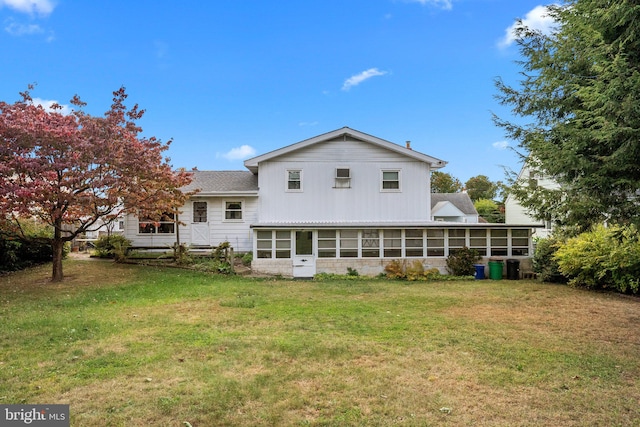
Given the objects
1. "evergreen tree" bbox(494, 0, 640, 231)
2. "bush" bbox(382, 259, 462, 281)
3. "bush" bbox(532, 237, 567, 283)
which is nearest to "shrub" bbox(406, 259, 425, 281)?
"bush" bbox(382, 259, 462, 281)

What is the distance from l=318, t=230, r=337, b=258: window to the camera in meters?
14.4

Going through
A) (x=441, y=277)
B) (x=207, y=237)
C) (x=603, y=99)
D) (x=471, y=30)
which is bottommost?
(x=441, y=277)

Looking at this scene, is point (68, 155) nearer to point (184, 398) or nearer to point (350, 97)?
point (184, 398)

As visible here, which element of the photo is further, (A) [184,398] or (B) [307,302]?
(B) [307,302]

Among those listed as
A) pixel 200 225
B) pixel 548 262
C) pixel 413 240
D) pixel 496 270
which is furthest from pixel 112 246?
pixel 548 262

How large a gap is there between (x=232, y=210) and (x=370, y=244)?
723 cm

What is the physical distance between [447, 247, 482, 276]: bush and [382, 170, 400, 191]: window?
4.62 meters

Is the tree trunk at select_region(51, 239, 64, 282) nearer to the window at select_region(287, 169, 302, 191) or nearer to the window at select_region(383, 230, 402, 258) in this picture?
the window at select_region(287, 169, 302, 191)

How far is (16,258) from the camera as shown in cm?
1390

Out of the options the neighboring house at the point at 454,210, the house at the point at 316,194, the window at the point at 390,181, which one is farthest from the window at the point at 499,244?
the neighboring house at the point at 454,210

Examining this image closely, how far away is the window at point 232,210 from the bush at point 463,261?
32.6ft

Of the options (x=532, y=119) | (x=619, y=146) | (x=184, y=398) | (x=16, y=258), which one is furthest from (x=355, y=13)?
(x=16, y=258)

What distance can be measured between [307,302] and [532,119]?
6.15 m

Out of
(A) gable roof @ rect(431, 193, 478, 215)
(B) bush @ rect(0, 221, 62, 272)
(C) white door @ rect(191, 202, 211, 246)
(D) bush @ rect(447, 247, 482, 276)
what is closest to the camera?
(B) bush @ rect(0, 221, 62, 272)
